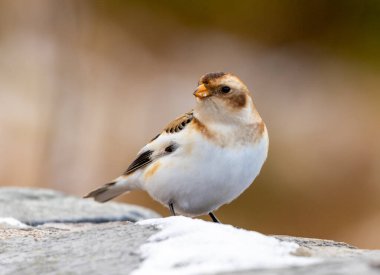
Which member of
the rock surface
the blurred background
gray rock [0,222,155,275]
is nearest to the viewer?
the rock surface

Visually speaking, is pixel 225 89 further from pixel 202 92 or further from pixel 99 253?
pixel 99 253

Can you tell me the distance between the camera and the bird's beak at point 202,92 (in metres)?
4.74

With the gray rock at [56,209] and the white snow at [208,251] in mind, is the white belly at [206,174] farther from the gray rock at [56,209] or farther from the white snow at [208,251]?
the white snow at [208,251]

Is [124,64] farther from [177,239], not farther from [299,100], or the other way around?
[177,239]

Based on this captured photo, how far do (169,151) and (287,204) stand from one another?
5696 mm

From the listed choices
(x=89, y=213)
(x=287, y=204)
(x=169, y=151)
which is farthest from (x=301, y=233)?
(x=169, y=151)

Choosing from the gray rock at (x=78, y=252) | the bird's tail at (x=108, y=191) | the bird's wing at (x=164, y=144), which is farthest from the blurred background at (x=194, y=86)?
the gray rock at (x=78, y=252)

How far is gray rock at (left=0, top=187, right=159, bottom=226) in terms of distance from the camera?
5316 millimetres

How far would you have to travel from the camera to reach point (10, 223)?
4.89 m

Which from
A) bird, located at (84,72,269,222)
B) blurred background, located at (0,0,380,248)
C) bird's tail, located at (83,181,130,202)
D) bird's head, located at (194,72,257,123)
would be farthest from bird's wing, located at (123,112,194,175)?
blurred background, located at (0,0,380,248)

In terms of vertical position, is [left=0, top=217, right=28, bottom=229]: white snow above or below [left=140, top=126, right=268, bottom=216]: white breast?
above

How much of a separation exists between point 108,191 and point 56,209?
317 mm

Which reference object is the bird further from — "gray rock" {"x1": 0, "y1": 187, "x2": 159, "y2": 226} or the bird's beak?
"gray rock" {"x1": 0, "y1": 187, "x2": 159, "y2": 226}

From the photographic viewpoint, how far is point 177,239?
3.27 m
